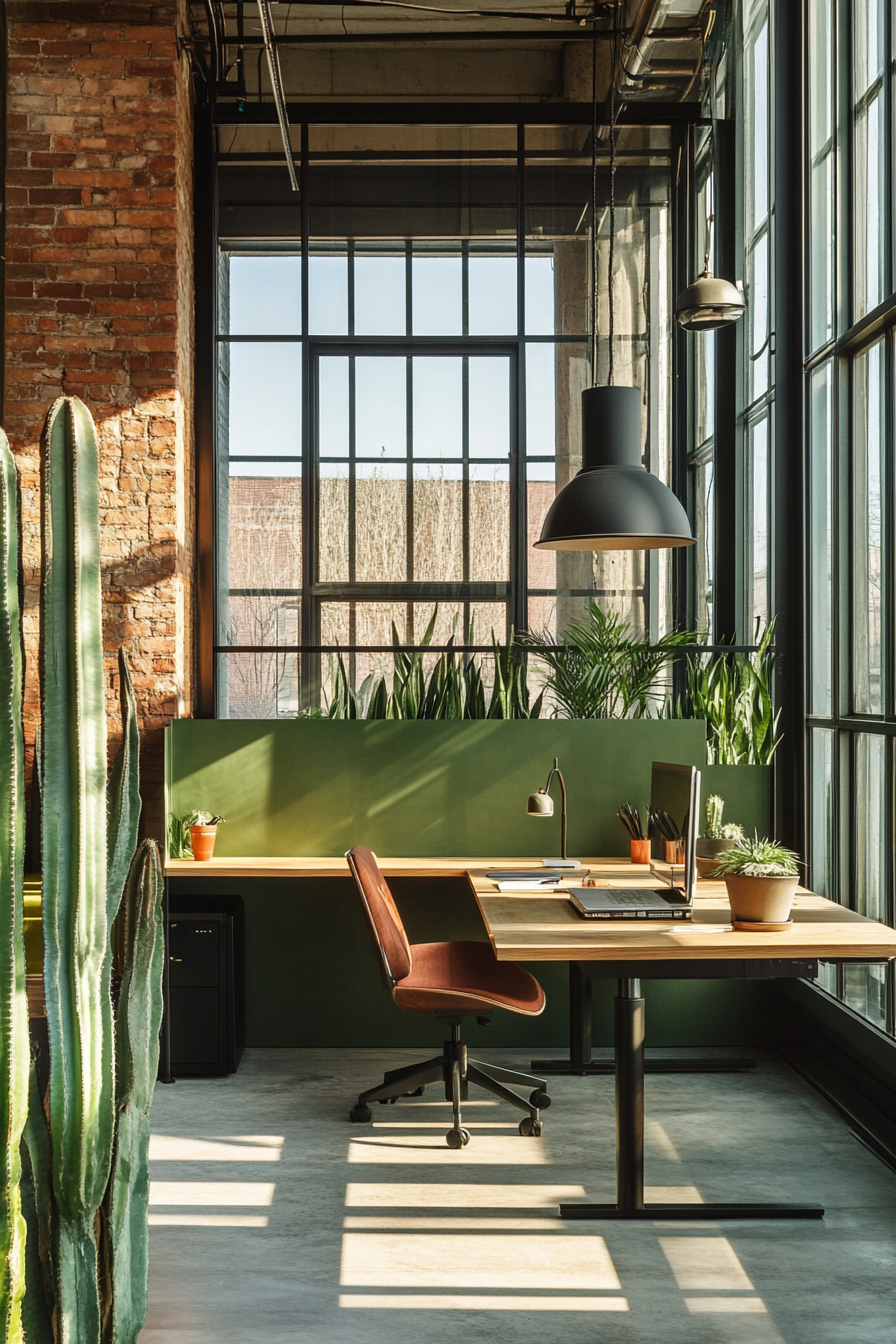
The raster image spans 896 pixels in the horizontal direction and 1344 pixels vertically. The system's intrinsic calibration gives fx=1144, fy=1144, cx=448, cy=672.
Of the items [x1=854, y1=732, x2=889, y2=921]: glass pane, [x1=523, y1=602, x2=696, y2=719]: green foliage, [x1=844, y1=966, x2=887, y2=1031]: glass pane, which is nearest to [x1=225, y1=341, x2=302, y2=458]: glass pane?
[x1=523, y1=602, x2=696, y2=719]: green foliage

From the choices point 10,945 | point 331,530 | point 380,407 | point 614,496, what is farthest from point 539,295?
point 10,945

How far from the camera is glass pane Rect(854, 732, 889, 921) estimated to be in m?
4.19

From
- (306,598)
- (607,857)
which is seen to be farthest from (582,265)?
(607,857)

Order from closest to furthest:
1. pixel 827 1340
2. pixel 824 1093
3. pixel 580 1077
A: 1. pixel 827 1340
2. pixel 824 1093
3. pixel 580 1077

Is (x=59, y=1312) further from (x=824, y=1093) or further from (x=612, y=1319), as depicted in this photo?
(x=824, y=1093)

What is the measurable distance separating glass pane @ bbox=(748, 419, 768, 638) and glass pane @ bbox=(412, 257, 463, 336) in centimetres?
164

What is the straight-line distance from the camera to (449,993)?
3928 mm

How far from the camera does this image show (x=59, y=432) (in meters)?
2.00

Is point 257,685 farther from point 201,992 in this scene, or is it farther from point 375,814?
point 201,992

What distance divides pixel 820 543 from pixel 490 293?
222 centimetres

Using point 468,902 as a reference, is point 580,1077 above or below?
below

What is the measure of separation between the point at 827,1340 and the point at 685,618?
3781 mm

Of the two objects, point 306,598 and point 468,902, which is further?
point 306,598

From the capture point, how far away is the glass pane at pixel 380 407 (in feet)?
19.6
